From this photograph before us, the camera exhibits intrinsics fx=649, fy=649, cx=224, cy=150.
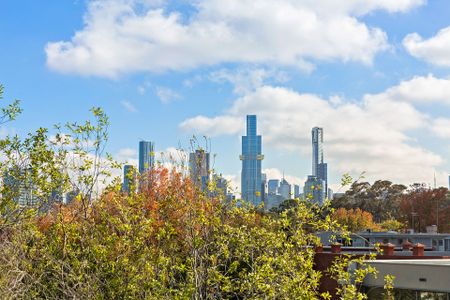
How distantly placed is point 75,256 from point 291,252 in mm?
3750

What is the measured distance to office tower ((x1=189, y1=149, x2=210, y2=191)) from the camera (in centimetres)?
1152

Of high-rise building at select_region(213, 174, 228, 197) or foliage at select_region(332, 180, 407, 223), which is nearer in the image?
high-rise building at select_region(213, 174, 228, 197)

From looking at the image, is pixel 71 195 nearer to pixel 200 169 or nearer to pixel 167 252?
pixel 167 252

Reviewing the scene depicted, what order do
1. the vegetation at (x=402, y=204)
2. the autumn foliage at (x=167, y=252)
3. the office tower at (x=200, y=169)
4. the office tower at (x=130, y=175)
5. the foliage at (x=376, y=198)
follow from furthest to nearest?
the foliage at (x=376, y=198) → the vegetation at (x=402, y=204) → the office tower at (x=130, y=175) → the office tower at (x=200, y=169) → the autumn foliage at (x=167, y=252)

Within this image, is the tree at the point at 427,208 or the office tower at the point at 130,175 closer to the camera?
the office tower at the point at 130,175

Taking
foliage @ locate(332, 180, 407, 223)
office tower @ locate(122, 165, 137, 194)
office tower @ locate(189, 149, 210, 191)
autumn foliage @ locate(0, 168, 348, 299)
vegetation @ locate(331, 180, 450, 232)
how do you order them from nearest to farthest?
autumn foliage @ locate(0, 168, 348, 299) < office tower @ locate(189, 149, 210, 191) < office tower @ locate(122, 165, 137, 194) < vegetation @ locate(331, 180, 450, 232) < foliage @ locate(332, 180, 407, 223)

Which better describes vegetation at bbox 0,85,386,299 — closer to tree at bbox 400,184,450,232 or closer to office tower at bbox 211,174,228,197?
office tower at bbox 211,174,228,197

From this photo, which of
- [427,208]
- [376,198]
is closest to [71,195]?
[427,208]

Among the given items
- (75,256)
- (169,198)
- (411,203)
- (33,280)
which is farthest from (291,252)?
(411,203)

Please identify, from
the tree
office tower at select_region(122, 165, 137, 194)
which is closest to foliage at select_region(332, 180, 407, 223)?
the tree

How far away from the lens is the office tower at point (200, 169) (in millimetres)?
11523

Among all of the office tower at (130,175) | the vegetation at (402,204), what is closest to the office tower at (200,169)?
the office tower at (130,175)

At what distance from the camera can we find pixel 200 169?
37.9ft

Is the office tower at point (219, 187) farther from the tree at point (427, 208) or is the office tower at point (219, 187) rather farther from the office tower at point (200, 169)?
the tree at point (427, 208)
